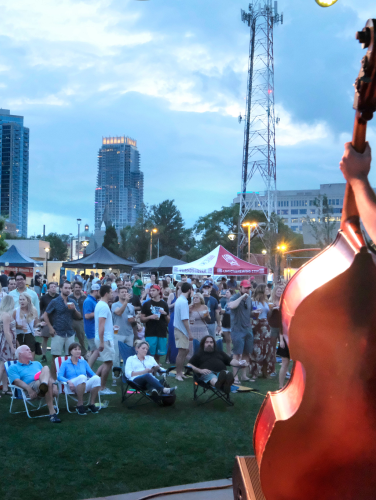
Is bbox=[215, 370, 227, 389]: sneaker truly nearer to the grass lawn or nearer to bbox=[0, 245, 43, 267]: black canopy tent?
the grass lawn

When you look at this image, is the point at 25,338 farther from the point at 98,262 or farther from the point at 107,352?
the point at 98,262

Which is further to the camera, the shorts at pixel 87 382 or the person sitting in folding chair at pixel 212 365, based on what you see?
the person sitting in folding chair at pixel 212 365

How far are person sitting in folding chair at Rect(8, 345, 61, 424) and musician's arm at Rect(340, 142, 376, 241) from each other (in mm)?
5432

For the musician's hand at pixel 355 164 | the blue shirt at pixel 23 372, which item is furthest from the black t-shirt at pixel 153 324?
the musician's hand at pixel 355 164

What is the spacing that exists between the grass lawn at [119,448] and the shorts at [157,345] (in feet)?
5.91

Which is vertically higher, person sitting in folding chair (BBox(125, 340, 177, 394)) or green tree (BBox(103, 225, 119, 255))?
green tree (BBox(103, 225, 119, 255))

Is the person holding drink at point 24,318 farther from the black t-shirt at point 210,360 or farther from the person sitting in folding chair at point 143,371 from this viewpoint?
the black t-shirt at point 210,360

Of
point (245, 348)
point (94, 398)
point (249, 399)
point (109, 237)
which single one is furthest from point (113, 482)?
point (109, 237)

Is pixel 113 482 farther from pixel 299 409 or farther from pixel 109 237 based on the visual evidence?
pixel 109 237

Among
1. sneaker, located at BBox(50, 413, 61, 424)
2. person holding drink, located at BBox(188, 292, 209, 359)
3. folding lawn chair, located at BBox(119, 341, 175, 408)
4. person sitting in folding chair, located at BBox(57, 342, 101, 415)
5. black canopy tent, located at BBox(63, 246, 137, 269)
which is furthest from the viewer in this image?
black canopy tent, located at BBox(63, 246, 137, 269)

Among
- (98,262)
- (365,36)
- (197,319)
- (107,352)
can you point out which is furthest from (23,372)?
(98,262)

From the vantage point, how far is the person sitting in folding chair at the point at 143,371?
7.21 metres

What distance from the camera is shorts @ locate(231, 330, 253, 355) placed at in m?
9.08

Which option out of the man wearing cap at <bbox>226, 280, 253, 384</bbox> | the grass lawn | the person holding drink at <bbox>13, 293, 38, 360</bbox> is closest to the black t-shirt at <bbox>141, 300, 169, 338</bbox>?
the man wearing cap at <bbox>226, 280, 253, 384</bbox>
